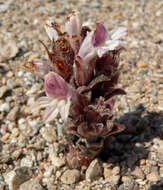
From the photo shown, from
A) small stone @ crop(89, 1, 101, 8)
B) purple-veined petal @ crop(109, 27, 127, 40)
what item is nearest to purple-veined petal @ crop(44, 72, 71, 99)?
purple-veined petal @ crop(109, 27, 127, 40)

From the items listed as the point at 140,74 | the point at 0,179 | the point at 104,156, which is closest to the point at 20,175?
the point at 0,179

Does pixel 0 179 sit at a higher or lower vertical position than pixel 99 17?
lower

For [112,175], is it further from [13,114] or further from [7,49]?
[7,49]

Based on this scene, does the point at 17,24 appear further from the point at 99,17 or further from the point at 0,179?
the point at 0,179

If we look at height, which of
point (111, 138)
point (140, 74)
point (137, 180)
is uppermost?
point (140, 74)

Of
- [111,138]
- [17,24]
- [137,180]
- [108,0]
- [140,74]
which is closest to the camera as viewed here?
[137,180]

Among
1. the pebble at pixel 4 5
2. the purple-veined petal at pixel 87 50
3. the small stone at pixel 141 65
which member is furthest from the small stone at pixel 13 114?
the pebble at pixel 4 5

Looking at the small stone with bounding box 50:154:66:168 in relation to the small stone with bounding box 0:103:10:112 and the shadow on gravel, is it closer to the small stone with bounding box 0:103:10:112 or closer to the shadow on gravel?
the shadow on gravel
